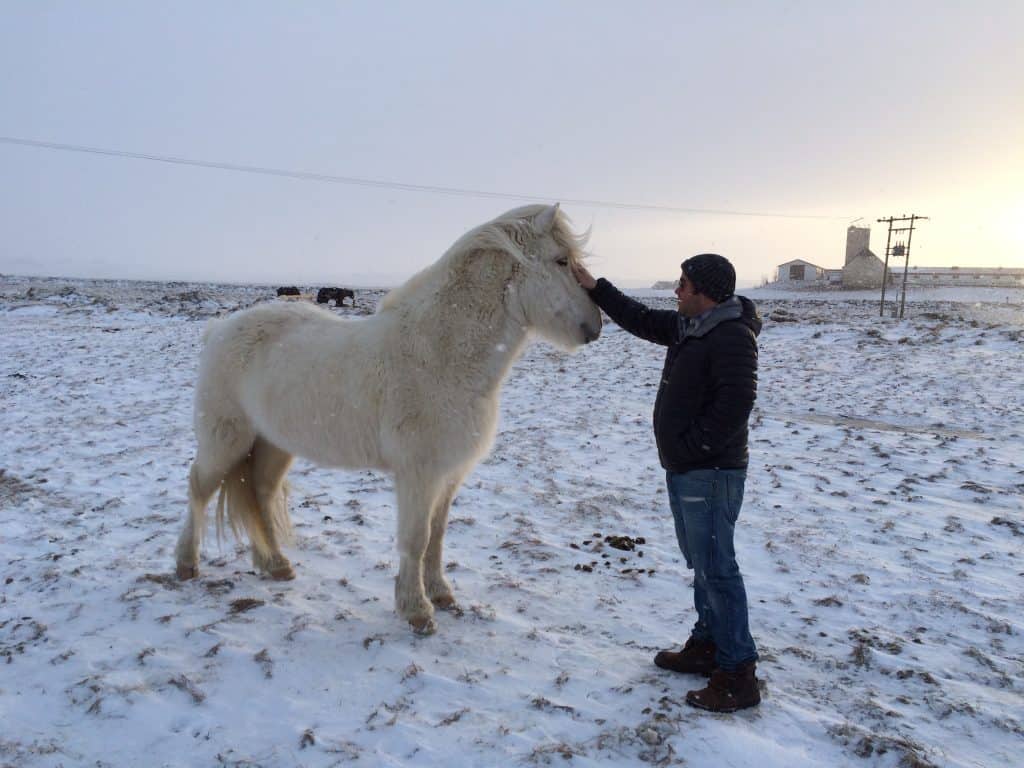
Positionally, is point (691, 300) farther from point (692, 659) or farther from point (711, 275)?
point (692, 659)

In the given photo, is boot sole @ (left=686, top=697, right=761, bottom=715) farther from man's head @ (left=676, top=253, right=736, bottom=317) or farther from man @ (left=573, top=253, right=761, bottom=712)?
man's head @ (left=676, top=253, right=736, bottom=317)

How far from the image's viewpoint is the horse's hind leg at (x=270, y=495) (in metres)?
4.36

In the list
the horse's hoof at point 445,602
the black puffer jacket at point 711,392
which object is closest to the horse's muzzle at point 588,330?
the black puffer jacket at point 711,392

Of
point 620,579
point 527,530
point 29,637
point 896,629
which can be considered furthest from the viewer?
point 527,530

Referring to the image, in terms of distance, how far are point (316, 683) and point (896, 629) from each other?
330 centimetres

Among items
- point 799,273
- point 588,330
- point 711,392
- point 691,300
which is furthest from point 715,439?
point 799,273

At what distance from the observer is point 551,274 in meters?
3.49

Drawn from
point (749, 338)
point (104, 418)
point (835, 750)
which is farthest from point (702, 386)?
point (104, 418)

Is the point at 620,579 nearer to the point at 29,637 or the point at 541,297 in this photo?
the point at 541,297

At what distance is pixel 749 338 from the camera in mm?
2854

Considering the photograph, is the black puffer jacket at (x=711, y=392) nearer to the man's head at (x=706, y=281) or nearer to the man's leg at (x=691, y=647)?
the man's head at (x=706, y=281)

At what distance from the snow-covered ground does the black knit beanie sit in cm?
196

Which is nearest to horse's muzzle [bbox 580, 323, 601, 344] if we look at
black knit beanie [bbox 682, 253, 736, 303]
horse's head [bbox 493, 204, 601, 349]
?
horse's head [bbox 493, 204, 601, 349]

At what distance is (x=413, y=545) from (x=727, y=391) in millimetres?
1996
